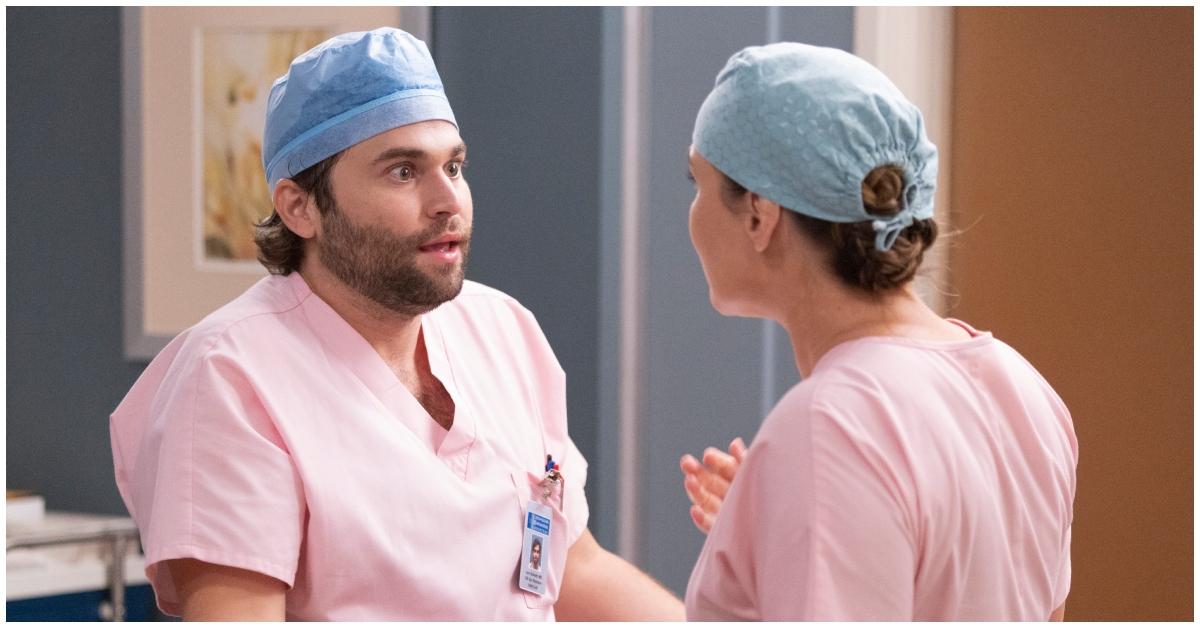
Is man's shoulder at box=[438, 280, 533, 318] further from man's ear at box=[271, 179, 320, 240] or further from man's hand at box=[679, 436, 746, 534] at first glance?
man's hand at box=[679, 436, 746, 534]

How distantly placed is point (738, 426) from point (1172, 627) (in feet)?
4.08

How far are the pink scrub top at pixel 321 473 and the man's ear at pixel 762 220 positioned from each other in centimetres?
62

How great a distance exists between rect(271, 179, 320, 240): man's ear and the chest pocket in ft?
1.41

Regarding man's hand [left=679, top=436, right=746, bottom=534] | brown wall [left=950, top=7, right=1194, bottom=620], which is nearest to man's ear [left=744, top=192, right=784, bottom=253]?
man's hand [left=679, top=436, right=746, bottom=534]

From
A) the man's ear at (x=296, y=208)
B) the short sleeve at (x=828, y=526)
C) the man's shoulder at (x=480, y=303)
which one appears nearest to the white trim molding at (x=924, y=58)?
the man's shoulder at (x=480, y=303)

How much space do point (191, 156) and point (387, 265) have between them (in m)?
1.94

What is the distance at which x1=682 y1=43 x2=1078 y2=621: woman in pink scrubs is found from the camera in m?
1.21

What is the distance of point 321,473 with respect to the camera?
1.71 metres

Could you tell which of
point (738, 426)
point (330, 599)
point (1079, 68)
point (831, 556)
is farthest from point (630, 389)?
point (831, 556)

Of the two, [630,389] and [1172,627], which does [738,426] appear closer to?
[630,389]

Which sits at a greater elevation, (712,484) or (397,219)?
(397,219)

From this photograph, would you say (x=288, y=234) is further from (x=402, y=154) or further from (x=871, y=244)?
(x=871, y=244)

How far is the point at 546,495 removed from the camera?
1.94 m

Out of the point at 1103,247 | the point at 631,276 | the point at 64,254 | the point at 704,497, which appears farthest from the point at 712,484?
the point at 64,254
